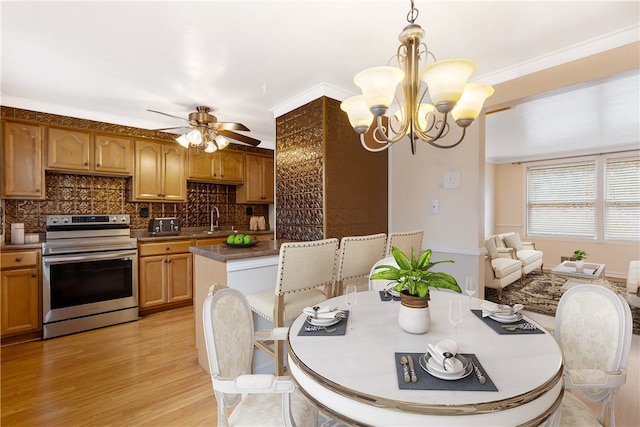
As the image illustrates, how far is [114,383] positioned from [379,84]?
2711 millimetres

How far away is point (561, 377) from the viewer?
923mm

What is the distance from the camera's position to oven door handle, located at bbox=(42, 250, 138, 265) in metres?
2.94

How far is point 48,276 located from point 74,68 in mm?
2009

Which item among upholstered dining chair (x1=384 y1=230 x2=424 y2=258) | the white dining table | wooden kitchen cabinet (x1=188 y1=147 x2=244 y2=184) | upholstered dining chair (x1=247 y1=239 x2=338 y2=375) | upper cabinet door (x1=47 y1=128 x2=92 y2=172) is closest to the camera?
the white dining table

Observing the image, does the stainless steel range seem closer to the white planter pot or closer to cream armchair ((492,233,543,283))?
the white planter pot

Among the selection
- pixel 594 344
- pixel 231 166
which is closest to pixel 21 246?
pixel 231 166

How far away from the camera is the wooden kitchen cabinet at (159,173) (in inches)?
148

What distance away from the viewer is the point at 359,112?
1.72 m

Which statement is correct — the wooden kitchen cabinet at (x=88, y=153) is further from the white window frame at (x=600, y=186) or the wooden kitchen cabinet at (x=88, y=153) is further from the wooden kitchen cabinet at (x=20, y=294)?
the white window frame at (x=600, y=186)

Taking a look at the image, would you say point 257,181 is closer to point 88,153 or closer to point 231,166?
point 231,166

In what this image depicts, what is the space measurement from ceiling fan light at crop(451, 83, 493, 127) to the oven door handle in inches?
140

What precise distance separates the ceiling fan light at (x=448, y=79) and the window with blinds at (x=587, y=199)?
6.77m

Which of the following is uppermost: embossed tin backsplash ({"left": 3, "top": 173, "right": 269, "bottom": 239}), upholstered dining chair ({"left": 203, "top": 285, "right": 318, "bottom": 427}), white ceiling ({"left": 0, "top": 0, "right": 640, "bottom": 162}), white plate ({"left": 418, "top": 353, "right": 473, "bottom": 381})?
white ceiling ({"left": 0, "top": 0, "right": 640, "bottom": 162})

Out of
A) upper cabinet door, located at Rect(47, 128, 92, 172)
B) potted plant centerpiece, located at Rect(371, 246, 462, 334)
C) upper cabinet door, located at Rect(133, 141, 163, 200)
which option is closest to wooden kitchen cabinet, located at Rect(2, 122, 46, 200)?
upper cabinet door, located at Rect(47, 128, 92, 172)
